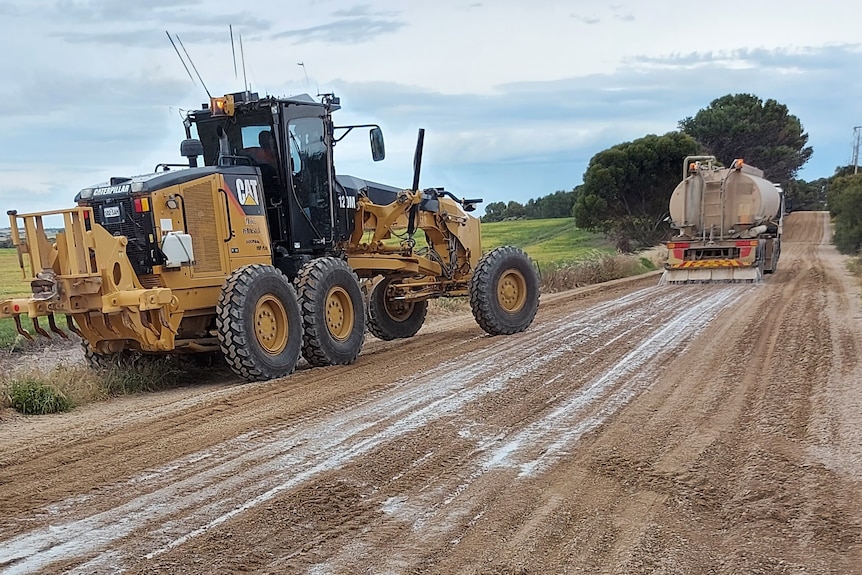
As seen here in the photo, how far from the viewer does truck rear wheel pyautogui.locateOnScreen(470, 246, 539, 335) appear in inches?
449

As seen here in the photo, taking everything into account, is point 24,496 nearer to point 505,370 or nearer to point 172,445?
point 172,445

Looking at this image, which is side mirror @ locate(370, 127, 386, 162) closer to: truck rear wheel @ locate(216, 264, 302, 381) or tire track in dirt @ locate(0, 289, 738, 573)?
truck rear wheel @ locate(216, 264, 302, 381)

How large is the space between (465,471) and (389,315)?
700cm

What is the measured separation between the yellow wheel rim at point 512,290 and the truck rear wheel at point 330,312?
2737 mm

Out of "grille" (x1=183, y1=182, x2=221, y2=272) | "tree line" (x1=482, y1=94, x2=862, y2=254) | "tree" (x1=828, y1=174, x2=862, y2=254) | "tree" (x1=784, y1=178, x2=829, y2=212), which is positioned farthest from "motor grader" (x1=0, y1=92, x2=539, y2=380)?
"tree" (x1=784, y1=178, x2=829, y2=212)

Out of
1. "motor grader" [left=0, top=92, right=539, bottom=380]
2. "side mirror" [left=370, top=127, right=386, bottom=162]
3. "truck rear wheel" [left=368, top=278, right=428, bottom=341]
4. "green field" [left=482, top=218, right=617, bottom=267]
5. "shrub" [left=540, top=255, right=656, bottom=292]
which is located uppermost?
"side mirror" [left=370, top=127, right=386, bottom=162]

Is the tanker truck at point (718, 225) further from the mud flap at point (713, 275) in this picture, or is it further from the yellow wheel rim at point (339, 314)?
the yellow wheel rim at point (339, 314)

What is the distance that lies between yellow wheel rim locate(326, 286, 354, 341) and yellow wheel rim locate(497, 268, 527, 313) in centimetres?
280

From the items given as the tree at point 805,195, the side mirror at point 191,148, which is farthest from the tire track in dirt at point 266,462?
the tree at point 805,195

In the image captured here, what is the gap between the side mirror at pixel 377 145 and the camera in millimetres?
9945

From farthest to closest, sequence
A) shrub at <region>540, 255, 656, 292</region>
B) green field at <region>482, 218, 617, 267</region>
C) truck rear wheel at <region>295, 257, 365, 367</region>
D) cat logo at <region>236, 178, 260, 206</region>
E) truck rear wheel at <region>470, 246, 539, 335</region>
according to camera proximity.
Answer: green field at <region>482, 218, 617, 267</region> < shrub at <region>540, 255, 656, 292</region> < truck rear wheel at <region>470, 246, 539, 335</region> < truck rear wheel at <region>295, 257, 365, 367</region> < cat logo at <region>236, 178, 260, 206</region>

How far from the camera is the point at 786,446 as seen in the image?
18.5 feet

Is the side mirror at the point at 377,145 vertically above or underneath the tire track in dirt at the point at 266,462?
above

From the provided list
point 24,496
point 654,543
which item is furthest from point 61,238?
point 654,543
